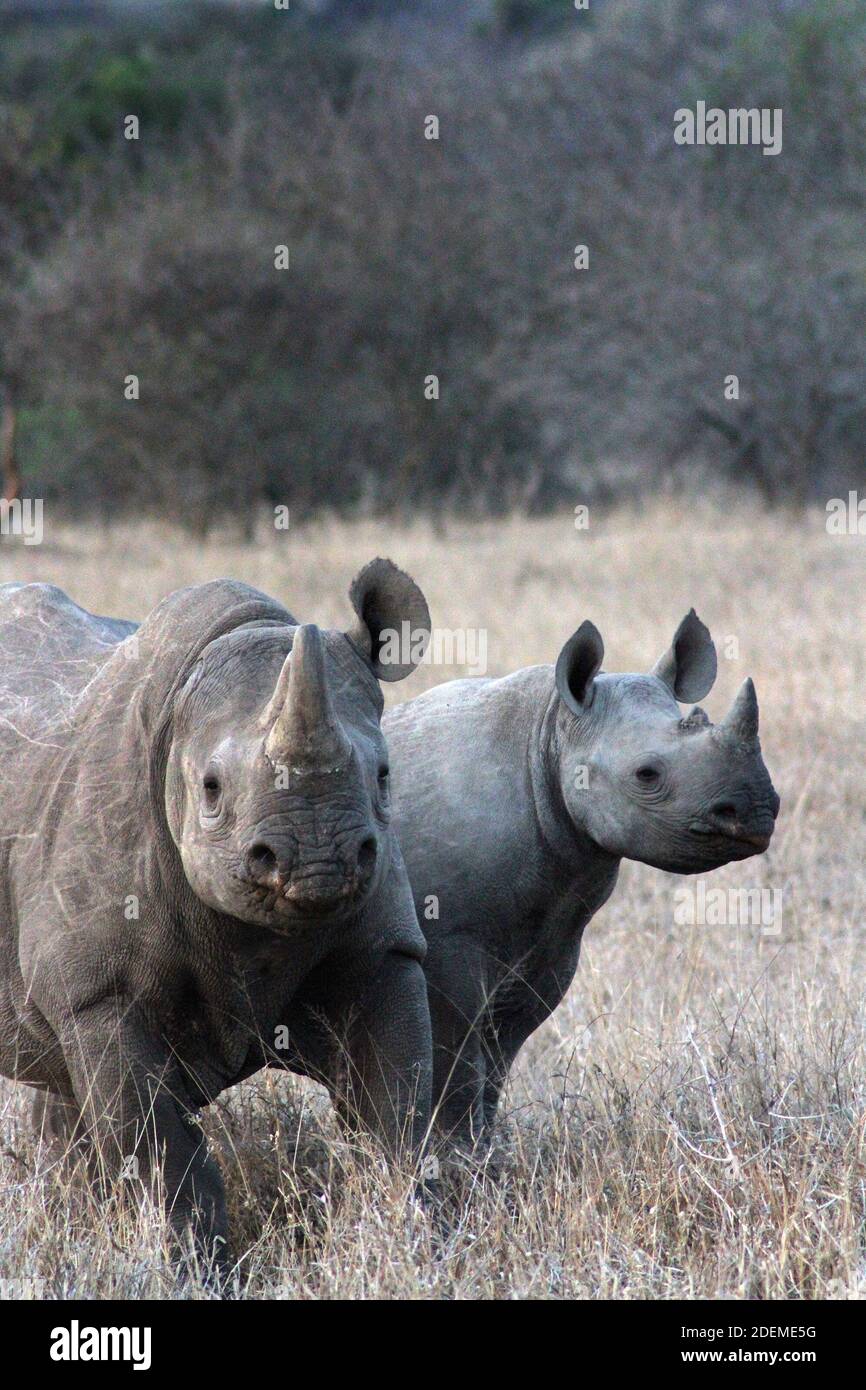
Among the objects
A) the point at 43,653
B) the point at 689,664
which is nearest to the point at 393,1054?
the point at 43,653

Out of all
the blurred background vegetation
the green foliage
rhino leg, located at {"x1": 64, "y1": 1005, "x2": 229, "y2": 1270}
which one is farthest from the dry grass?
the green foliage

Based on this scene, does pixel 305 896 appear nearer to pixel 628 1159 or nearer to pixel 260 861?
pixel 260 861

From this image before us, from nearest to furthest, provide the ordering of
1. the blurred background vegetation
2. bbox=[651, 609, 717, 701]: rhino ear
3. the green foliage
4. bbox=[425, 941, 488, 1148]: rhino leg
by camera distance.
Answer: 1. bbox=[425, 941, 488, 1148]: rhino leg
2. bbox=[651, 609, 717, 701]: rhino ear
3. the blurred background vegetation
4. the green foliage

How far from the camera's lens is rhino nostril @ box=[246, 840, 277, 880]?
11.0 ft

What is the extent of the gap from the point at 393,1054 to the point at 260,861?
86 centimetres

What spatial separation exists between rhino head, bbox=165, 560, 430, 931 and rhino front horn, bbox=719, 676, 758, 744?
2.89 ft

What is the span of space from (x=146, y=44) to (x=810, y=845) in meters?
31.3

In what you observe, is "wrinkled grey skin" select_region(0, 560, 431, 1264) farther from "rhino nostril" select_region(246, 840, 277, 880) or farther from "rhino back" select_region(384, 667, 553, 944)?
"rhino back" select_region(384, 667, 553, 944)

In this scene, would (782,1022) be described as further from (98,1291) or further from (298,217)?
(298,217)

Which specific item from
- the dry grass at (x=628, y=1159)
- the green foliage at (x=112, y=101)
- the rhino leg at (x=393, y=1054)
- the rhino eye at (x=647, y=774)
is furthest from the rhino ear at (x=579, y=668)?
the green foliage at (x=112, y=101)

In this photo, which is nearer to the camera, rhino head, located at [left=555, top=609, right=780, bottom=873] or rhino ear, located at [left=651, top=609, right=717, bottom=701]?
rhino head, located at [left=555, top=609, right=780, bottom=873]

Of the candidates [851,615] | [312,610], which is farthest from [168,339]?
[851,615]

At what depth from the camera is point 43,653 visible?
14.7ft

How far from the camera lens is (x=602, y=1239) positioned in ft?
13.5
